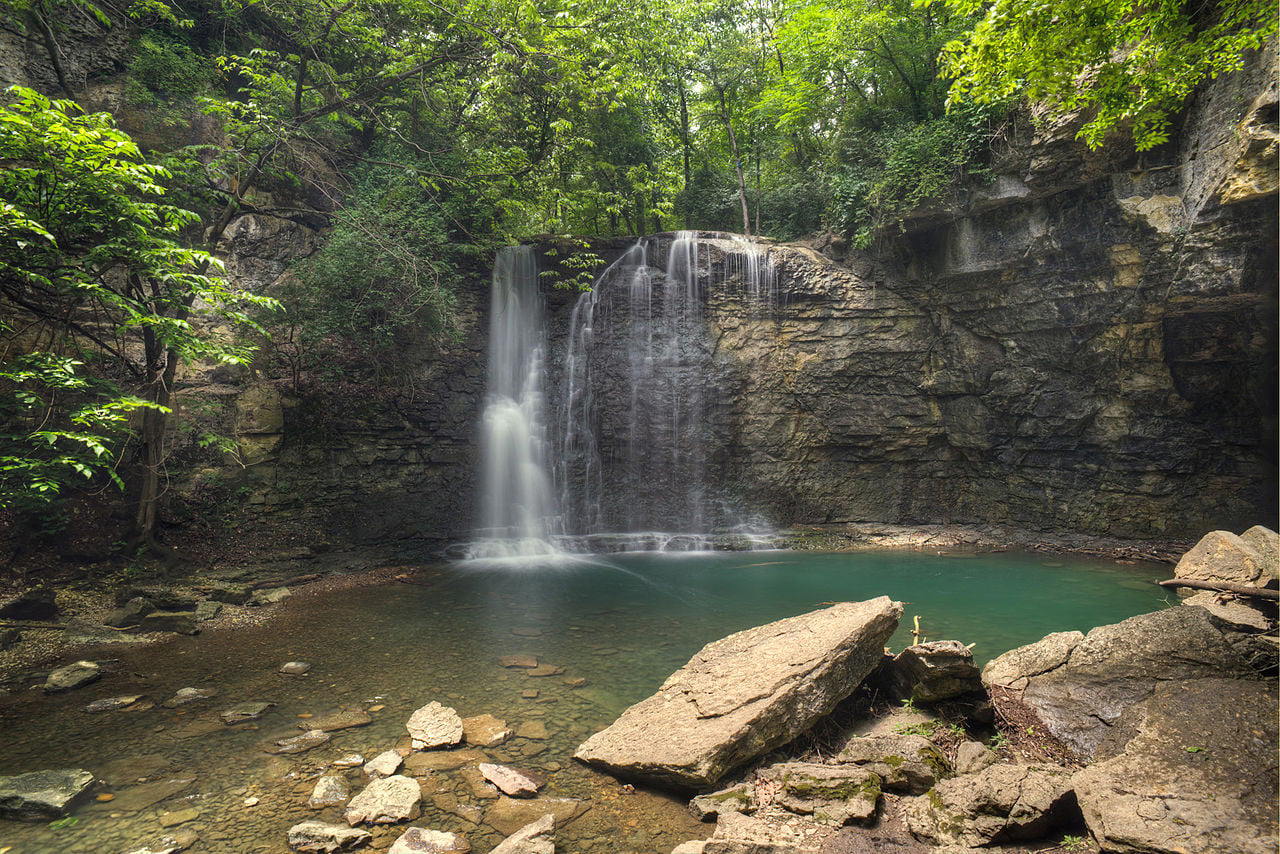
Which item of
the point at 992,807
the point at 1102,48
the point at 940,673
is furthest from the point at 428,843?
the point at 1102,48

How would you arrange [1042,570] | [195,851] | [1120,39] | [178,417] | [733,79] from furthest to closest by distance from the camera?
[733,79]
[1042,570]
[178,417]
[1120,39]
[195,851]

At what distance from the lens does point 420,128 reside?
1520 cm

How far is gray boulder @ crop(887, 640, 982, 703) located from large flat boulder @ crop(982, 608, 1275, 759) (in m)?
0.52

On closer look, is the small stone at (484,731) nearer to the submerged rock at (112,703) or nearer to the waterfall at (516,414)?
the submerged rock at (112,703)

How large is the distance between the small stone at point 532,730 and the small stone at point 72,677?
14.1ft

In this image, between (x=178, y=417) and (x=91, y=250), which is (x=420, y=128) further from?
(x=91, y=250)

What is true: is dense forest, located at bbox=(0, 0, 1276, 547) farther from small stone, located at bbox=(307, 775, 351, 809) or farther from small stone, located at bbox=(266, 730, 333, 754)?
small stone, located at bbox=(307, 775, 351, 809)

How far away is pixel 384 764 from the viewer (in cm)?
415

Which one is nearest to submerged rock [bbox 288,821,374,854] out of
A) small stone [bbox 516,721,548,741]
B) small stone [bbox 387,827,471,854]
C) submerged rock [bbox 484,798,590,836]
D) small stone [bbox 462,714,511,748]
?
small stone [bbox 387,827,471,854]

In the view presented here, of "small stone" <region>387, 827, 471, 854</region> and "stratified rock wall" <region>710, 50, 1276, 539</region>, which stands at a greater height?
"stratified rock wall" <region>710, 50, 1276, 539</region>

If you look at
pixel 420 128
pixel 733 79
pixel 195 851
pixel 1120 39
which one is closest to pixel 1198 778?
pixel 195 851

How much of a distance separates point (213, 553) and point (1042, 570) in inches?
579

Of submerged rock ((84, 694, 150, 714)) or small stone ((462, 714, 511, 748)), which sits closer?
small stone ((462, 714, 511, 748))

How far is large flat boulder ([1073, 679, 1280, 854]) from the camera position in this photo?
8.38 ft
